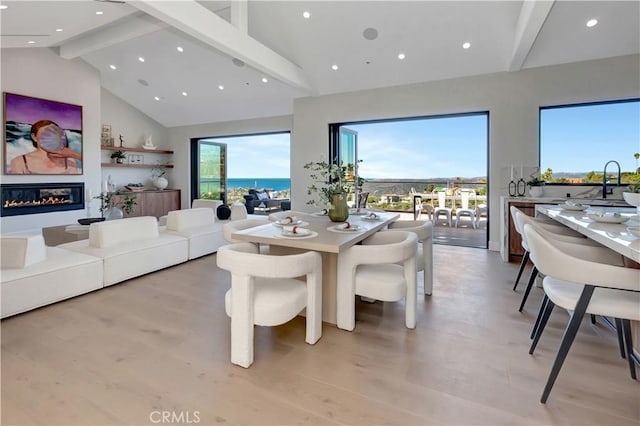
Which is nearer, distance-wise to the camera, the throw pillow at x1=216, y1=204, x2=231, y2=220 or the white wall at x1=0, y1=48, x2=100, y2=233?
the white wall at x1=0, y1=48, x2=100, y2=233

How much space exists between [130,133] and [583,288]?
9.80m

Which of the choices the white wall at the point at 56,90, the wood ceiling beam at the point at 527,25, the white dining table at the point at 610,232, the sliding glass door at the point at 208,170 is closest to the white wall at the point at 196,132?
the sliding glass door at the point at 208,170

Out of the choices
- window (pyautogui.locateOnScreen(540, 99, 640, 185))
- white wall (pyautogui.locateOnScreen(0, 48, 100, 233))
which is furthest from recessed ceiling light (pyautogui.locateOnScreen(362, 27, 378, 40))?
white wall (pyautogui.locateOnScreen(0, 48, 100, 233))

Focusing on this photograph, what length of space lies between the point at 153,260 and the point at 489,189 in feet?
17.0

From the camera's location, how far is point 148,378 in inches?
78.1

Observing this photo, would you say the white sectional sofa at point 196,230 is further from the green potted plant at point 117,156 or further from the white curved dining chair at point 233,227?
the green potted plant at point 117,156

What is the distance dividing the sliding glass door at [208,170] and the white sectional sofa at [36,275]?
20.3 feet

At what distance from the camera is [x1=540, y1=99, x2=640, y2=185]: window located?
4.83 meters

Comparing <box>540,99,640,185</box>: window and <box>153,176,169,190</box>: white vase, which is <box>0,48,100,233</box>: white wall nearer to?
<box>153,176,169,190</box>: white vase

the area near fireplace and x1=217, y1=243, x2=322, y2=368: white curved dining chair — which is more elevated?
the area near fireplace

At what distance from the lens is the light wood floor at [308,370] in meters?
1.70

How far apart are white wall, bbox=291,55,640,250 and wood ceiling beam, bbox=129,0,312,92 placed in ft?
5.31

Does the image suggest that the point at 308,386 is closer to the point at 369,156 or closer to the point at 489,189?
the point at 489,189

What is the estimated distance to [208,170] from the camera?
9617mm
